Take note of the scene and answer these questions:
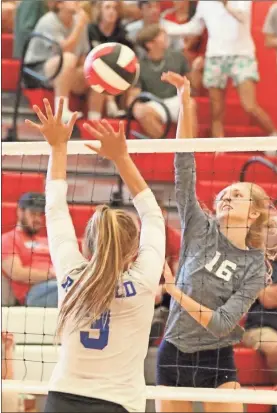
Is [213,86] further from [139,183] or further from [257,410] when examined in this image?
[139,183]

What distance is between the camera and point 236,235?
396 cm

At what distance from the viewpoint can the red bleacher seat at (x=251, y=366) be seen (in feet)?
17.7

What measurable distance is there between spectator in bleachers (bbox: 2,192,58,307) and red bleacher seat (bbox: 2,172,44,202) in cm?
65

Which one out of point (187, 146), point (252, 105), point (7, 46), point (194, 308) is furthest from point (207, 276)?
point (7, 46)

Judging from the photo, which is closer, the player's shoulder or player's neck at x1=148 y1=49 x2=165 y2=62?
player's neck at x1=148 y1=49 x2=165 y2=62

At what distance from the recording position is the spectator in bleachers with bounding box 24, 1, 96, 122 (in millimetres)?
7016

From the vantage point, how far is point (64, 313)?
290 cm

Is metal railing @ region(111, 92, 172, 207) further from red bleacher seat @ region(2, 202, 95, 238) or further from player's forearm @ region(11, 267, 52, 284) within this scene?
player's forearm @ region(11, 267, 52, 284)

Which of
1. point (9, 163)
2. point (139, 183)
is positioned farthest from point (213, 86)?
point (139, 183)

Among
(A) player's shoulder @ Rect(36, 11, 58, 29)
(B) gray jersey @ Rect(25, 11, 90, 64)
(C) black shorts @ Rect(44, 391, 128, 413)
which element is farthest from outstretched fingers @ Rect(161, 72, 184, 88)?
(A) player's shoulder @ Rect(36, 11, 58, 29)

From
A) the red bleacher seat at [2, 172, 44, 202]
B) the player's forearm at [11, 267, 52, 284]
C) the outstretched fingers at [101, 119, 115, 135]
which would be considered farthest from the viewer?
the red bleacher seat at [2, 172, 44, 202]

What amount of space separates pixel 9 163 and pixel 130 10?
185 cm

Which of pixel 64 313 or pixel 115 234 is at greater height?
pixel 115 234

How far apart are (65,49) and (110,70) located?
300 centimetres
